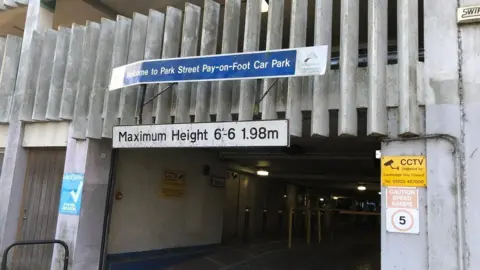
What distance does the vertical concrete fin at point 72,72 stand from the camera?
796 centimetres

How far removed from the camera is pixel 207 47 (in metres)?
6.99

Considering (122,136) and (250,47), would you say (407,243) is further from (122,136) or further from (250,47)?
(122,136)

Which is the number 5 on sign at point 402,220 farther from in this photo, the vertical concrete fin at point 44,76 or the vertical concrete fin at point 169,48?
the vertical concrete fin at point 44,76

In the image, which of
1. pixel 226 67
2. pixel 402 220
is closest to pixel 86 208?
pixel 226 67

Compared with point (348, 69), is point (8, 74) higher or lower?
higher

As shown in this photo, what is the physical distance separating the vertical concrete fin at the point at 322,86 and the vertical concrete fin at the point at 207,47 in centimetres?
177

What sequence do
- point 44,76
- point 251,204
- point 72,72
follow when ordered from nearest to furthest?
point 72,72, point 44,76, point 251,204

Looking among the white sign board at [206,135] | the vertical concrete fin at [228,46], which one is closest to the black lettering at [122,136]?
the white sign board at [206,135]

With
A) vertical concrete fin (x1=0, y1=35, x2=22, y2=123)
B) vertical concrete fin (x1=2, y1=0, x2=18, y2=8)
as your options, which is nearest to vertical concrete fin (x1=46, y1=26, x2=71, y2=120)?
vertical concrete fin (x1=0, y1=35, x2=22, y2=123)

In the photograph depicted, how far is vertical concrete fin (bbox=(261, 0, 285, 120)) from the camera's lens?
20.3 ft

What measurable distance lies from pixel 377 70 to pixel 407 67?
1.18 ft

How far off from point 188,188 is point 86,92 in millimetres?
3516

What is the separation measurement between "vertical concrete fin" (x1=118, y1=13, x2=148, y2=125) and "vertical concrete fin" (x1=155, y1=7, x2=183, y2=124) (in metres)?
0.49

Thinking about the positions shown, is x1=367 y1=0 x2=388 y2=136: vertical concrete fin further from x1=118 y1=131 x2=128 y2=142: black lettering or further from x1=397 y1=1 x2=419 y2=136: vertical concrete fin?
x1=118 y1=131 x2=128 y2=142: black lettering
